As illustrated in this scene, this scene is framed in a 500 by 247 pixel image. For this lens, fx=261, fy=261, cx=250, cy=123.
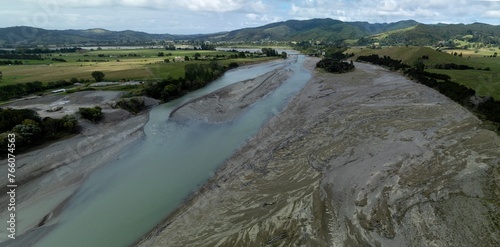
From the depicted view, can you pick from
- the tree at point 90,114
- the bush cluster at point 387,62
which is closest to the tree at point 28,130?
the tree at point 90,114

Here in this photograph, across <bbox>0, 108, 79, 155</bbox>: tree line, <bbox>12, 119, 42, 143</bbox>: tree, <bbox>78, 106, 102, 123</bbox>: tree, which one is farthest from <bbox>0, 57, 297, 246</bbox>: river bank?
<bbox>12, 119, 42, 143</bbox>: tree

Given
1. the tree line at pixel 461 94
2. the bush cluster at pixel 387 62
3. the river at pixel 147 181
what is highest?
the bush cluster at pixel 387 62

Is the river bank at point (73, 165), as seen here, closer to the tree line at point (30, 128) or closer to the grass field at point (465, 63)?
the tree line at point (30, 128)

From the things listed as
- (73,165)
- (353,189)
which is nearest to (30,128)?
(73,165)

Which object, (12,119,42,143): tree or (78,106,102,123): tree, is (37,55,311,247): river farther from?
(12,119,42,143): tree

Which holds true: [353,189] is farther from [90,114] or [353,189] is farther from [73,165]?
[90,114]

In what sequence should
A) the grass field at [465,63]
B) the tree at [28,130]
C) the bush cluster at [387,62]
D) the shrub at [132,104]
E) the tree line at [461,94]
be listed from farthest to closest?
the bush cluster at [387,62] < the grass field at [465,63] < the shrub at [132,104] < the tree line at [461,94] < the tree at [28,130]

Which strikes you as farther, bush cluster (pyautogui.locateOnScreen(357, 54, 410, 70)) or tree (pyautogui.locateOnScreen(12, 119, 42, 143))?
bush cluster (pyautogui.locateOnScreen(357, 54, 410, 70))
